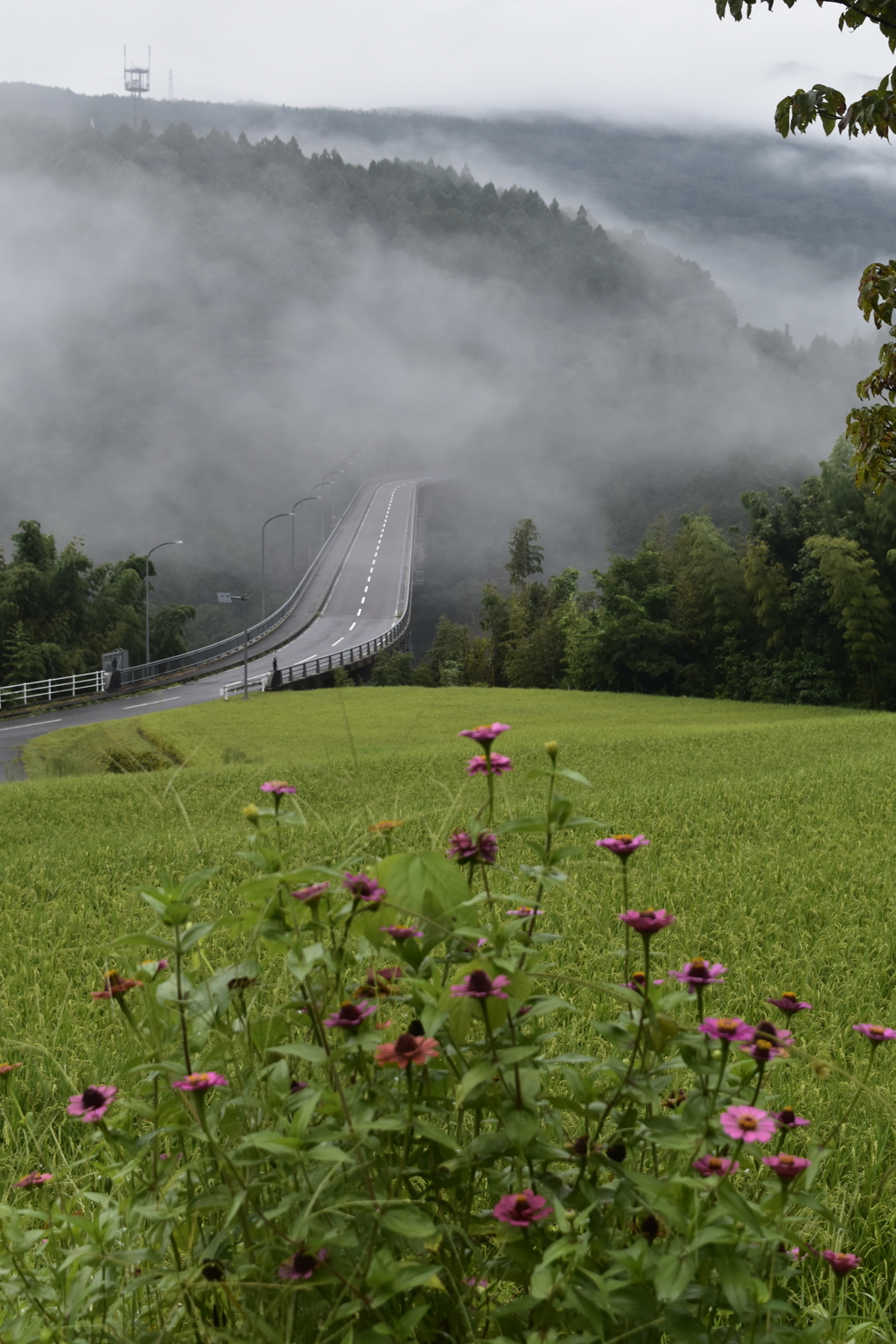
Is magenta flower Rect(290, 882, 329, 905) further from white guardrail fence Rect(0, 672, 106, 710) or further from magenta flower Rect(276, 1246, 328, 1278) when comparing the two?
white guardrail fence Rect(0, 672, 106, 710)

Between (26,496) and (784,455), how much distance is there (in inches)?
4126

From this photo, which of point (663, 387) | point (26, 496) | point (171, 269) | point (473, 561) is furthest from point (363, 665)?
point (171, 269)

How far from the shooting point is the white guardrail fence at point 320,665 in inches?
1467

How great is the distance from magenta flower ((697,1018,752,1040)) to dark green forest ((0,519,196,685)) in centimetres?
4653

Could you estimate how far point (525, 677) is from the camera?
45281 mm

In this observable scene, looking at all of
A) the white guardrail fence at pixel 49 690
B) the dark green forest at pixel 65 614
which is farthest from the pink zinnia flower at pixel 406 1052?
the dark green forest at pixel 65 614

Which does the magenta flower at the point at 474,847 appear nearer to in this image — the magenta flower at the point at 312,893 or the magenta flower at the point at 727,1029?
the magenta flower at the point at 312,893

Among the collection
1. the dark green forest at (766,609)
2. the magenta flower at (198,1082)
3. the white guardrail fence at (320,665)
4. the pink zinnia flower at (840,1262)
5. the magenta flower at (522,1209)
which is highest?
the magenta flower at (198,1082)

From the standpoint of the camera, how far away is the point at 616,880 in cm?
495

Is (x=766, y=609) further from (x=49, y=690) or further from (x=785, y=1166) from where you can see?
(x=785, y=1166)

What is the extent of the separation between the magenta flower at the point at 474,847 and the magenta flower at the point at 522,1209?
433mm

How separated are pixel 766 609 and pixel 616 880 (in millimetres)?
29090

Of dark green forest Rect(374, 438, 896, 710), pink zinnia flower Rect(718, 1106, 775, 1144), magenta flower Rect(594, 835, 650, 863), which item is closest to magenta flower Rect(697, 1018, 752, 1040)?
pink zinnia flower Rect(718, 1106, 775, 1144)

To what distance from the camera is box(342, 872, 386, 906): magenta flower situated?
1.22 meters
